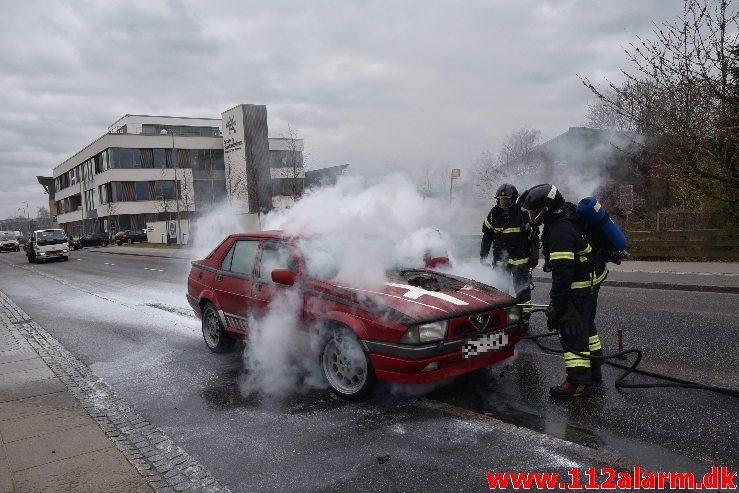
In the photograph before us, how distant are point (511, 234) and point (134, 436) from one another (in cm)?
477

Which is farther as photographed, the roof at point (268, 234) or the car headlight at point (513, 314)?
the roof at point (268, 234)

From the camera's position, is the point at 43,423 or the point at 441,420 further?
the point at 43,423

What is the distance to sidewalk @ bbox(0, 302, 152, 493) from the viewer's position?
3291mm

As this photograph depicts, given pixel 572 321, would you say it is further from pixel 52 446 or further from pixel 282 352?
pixel 52 446

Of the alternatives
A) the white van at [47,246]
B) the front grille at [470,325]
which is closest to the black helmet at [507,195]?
the front grille at [470,325]

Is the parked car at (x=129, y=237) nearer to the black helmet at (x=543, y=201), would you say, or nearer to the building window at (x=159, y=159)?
the building window at (x=159, y=159)

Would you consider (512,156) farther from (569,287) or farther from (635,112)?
(569,287)

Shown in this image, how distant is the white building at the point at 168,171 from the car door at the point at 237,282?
77.4 ft

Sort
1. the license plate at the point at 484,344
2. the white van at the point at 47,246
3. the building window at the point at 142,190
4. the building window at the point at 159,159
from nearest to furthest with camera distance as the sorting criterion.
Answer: the license plate at the point at 484,344 → the white van at the point at 47,246 → the building window at the point at 142,190 → the building window at the point at 159,159

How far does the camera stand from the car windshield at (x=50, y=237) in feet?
90.8

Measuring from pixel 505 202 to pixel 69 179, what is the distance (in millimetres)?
86293

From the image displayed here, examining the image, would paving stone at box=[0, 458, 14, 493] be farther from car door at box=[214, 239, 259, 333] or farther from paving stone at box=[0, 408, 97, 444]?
car door at box=[214, 239, 259, 333]

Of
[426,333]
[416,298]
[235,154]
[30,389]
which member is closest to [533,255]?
[416,298]

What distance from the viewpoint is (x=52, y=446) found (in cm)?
385
